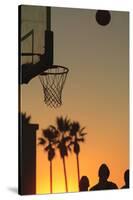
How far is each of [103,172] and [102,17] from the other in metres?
1.04

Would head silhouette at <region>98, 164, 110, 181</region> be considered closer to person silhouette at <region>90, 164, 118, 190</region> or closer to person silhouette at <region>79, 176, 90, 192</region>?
person silhouette at <region>90, 164, 118, 190</region>

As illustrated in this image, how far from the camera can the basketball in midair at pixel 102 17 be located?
407 cm

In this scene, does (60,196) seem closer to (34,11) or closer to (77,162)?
(77,162)

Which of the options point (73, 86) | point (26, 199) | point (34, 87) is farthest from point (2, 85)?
point (26, 199)

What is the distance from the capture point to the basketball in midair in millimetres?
4074

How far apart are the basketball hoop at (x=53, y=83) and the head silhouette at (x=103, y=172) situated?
1.71 ft

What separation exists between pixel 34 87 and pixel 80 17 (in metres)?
0.57

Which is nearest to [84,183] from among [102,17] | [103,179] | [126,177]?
[103,179]

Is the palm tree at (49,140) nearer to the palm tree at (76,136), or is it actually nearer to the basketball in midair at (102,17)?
the palm tree at (76,136)

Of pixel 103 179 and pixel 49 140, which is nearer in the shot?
pixel 49 140

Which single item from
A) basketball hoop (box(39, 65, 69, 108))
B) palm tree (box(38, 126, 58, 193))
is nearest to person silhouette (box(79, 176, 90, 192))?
palm tree (box(38, 126, 58, 193))

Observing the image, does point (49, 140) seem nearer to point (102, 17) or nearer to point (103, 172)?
point (103, 172)

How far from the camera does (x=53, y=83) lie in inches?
156

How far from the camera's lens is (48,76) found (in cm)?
395
